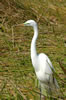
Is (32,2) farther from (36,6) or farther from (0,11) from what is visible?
(0,11)

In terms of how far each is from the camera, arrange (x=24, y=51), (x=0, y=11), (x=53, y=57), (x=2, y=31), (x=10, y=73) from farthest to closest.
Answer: (x=0, y=11)
(x=2, y=31)
(x=24, y=51)
(x=53, y=57)
(x=10, y=73)

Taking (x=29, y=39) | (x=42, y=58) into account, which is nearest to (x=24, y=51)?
(x=29, y=39)

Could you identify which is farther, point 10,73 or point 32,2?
point 32,2

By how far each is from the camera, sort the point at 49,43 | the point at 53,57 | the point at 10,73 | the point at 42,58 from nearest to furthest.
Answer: the point at 42,58 < the point at 10,73 < the point at 53,57 < the point at 49,43

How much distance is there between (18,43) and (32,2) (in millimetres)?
787

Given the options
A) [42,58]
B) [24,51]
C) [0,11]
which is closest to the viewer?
[42,58]

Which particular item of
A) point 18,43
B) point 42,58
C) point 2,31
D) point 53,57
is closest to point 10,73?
point 42,58

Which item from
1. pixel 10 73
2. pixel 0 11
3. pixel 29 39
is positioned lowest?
pixel 10 73

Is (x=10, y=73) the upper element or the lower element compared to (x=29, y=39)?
lower

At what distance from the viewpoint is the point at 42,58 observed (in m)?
3.10

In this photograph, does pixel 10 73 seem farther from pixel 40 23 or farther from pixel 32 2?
pixel 40 23

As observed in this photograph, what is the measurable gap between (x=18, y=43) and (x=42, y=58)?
1.63m

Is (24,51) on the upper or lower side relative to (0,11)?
lower

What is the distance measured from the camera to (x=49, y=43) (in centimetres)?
473
